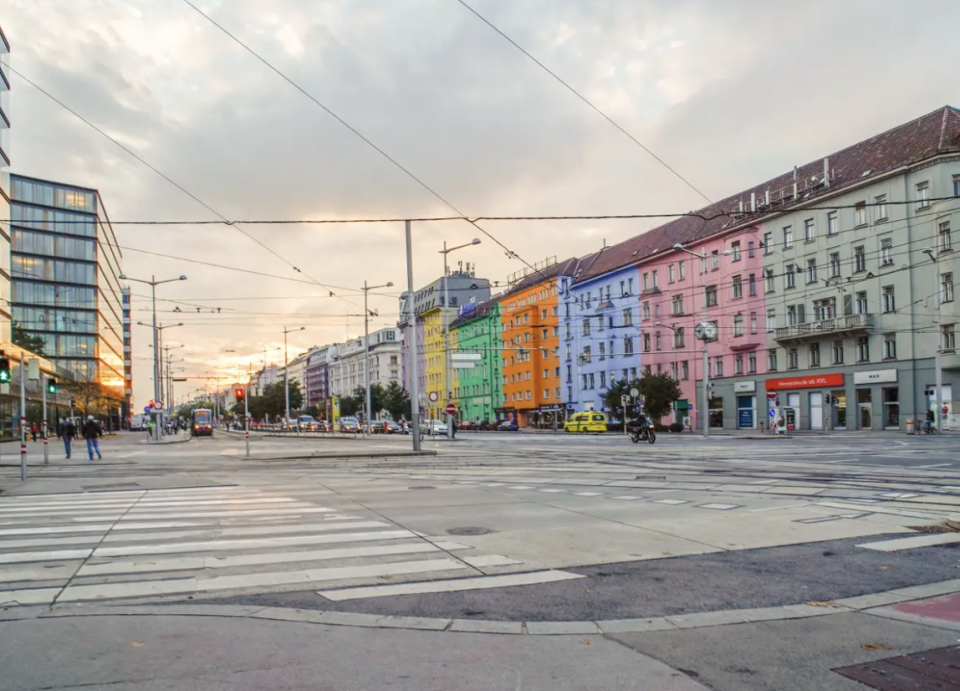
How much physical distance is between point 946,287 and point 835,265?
735 centimetres

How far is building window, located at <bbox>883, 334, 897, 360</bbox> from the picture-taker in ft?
153

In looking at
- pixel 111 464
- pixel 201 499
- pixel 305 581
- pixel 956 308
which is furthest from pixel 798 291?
pixel 305 581

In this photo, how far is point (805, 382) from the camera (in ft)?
175

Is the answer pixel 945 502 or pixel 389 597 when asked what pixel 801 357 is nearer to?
pixel 945 502

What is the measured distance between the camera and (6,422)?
179 ft

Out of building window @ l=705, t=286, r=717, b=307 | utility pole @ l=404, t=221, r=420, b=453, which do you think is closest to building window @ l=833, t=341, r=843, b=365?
building window @ l=705, t=286, r=717, b=307

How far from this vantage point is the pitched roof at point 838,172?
44312 millimetres

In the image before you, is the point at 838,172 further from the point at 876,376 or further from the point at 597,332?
the point at 597,332

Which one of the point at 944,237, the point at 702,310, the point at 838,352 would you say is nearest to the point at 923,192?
the point at 944,237

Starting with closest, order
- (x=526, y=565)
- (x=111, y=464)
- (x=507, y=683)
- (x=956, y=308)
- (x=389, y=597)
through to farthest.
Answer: (x=507, y=683), (x=389, y=597), (x=526, y=565), (x=111, y=464), (x=956, y=308)

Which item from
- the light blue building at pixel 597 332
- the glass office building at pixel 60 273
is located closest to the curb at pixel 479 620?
the light blue building at pixel 597 332

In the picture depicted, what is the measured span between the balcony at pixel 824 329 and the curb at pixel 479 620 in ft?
150

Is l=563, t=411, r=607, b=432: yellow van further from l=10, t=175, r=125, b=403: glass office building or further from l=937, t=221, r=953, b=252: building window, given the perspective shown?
l=10, t=175, r=125, b=403: glass office building

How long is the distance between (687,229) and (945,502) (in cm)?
5572
